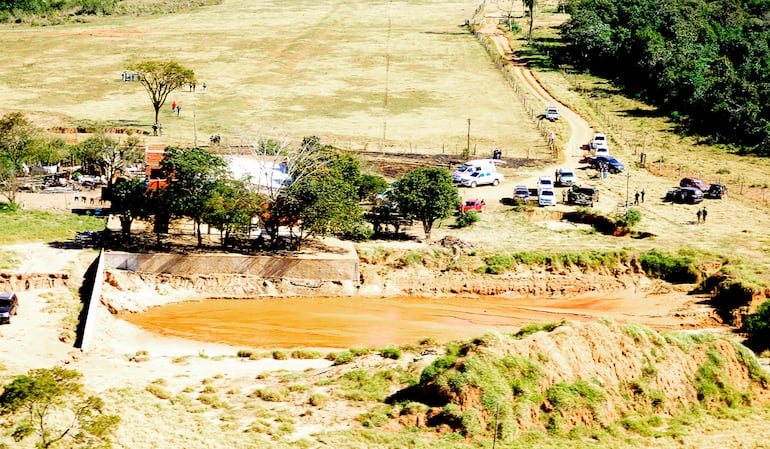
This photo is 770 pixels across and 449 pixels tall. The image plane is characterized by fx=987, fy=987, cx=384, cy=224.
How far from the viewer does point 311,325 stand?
154 ft

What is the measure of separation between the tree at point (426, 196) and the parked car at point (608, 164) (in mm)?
20729

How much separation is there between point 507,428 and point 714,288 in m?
21.6

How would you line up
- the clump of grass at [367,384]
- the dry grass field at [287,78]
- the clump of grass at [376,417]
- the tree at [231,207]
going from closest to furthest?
the clump of grass at [376,417]
the clump of grass at [367,384]
the tree at [231,207]
the dry grass field at [287,78]

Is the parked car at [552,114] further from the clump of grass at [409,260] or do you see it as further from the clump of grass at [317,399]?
the clump of grass at [317,399]

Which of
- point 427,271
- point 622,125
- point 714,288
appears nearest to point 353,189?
point 427,271

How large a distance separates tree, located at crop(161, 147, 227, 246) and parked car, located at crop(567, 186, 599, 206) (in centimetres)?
2354

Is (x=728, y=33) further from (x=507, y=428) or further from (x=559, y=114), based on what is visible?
(x=507, y=428)

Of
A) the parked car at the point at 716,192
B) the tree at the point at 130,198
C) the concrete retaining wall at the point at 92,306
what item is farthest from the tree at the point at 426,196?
the parked car at the point at 716,192

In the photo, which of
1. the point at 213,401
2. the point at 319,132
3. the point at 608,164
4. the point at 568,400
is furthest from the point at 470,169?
the point at 213,401

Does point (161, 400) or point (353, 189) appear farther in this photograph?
point (353, 189)

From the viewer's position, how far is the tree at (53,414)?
3084 centimetres

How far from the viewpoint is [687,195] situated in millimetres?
64562

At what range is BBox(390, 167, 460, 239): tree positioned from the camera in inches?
2164

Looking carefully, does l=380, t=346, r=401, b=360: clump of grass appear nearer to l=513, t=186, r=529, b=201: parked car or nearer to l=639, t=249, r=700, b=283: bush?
l=639, t=249, r=700, b=283: bush
